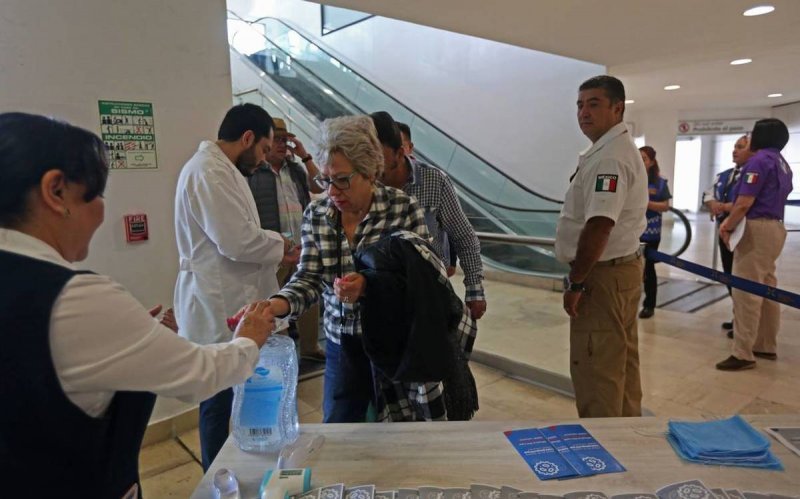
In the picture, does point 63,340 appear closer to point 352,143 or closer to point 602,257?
point 352,143

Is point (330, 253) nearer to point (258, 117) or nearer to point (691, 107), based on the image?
point (258, 117)

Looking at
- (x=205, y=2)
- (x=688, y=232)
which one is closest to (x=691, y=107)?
(x=688, y=232)

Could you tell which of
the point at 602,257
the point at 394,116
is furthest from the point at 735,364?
the point at 394,116

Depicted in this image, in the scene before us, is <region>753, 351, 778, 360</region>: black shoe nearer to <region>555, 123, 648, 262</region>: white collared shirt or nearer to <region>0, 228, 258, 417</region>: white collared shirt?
<region>555, 123, 648, 262</region>: white collared shirt

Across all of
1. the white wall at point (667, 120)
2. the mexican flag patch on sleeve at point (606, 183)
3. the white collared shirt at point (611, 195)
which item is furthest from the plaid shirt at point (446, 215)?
the white wall at point (667, 120)

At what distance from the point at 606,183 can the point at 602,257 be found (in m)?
0.34

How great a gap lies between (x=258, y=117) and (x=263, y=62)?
686cm

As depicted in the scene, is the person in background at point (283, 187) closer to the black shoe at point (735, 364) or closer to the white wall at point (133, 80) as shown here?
the white wall at point (133, 80)

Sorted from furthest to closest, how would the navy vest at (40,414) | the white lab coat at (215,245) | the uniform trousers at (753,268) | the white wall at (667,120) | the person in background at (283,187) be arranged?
1. the white wall at (667,120)
2. the uniform trousers at (753,268)
3. the person in background at (283,187)
4. the white lab coat at (215,245)
5. the navy vest at (40,414)

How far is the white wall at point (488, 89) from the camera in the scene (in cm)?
695

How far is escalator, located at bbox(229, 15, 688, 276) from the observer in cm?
668

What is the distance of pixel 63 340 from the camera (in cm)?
75

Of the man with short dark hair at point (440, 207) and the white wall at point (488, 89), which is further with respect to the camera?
the white wall at point (488, 89)

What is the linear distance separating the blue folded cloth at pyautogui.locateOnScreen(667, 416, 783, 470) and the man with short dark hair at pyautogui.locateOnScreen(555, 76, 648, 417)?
83 centimetres
